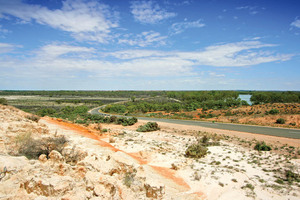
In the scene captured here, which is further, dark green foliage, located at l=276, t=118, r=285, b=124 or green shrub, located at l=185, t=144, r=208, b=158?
dark green foliage, located at l=276, t=118, r=285, b=124

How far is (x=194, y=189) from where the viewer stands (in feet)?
26.8

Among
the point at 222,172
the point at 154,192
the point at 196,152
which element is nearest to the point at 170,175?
the point at 222,172

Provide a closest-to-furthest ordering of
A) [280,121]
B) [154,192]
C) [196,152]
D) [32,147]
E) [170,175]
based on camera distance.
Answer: [154,192] → [32,147] → [170,175] → [196,152] → [280,121]

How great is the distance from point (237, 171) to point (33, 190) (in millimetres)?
9461

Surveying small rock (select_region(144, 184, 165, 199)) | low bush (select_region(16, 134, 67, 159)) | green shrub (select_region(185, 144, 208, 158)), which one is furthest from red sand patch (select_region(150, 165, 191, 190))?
low bush (select_region(16, 134, 67, 159))

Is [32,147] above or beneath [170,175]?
above

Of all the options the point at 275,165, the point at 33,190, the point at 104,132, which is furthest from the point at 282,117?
the point at 33,190

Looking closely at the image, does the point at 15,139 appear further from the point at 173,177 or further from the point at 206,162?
the point at 206,162

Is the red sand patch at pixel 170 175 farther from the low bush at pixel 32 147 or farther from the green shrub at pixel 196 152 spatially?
the low bush at pixel 32 147

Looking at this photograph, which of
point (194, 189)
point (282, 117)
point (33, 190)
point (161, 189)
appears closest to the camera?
point (33, 190)

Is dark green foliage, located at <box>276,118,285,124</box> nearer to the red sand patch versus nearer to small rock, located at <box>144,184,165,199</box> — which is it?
the red sand patch

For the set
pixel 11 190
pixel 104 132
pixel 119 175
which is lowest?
pixel 104 132

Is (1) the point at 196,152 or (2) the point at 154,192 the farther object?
(1) the point at 196,152

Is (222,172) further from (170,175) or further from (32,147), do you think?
(32,147)
